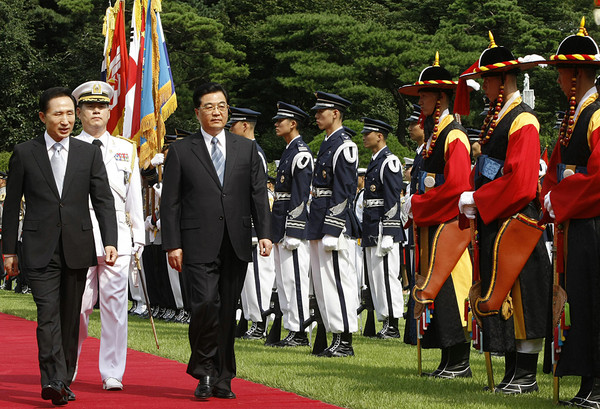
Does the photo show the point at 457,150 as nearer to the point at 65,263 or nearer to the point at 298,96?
the point at 65,263

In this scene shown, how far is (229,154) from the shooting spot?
7.55 metres

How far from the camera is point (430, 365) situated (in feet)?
30.0

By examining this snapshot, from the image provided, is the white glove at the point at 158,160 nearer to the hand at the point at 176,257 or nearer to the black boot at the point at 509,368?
the hand at the point at 176,257

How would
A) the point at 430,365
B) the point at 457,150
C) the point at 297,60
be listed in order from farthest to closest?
1. the point at 297,60
2. the point at 430,365
3. the point at 457,150

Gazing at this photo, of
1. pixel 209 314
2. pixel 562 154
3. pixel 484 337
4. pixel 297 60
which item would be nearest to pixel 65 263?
pixel 209 314

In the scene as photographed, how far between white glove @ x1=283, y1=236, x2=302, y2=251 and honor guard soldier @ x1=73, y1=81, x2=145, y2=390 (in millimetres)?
1965

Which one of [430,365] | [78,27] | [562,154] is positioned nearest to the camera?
[562,154]

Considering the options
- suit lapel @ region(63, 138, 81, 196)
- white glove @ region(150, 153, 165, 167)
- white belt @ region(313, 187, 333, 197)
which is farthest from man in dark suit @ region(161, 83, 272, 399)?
white glove @ region(150, 153, 165, 167)

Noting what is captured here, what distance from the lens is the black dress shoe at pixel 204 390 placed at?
7.15 metres

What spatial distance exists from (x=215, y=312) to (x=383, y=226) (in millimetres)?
4990

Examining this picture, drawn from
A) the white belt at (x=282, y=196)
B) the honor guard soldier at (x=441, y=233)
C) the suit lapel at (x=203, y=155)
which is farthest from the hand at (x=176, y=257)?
the white belt at (x=282, y=196)

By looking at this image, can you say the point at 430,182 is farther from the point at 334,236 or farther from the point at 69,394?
the point at 69,394

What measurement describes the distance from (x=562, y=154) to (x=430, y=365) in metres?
2.93

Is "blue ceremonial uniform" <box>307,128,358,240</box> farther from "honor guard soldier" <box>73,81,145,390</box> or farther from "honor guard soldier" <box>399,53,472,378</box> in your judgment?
"honor guard soldier" <box>73,81,145,390</box>
